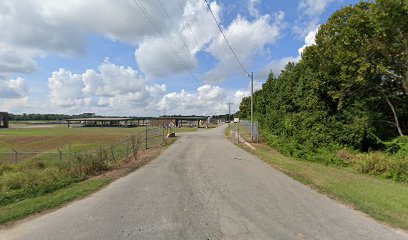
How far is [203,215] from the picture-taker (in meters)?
6.22

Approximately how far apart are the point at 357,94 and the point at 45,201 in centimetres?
1909

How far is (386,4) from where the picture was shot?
14.5 metres

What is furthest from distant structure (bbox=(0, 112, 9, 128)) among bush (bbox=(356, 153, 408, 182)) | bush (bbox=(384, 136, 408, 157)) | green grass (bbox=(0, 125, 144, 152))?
bush (bbox=(384, 136, 408, 157))

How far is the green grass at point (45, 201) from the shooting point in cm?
634

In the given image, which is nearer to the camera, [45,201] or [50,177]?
[45,201]

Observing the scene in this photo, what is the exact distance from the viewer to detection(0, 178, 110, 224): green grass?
6.34 m

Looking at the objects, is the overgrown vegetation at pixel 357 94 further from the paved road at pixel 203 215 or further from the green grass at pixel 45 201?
the green grass at pixel 45 201

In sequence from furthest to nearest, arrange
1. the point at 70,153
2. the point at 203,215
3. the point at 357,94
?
the point at 357,94 < the point at 70,153 < the point at 203,215

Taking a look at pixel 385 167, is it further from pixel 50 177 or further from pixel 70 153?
pixel 70 153

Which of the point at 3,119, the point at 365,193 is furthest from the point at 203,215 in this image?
the point at 3,119

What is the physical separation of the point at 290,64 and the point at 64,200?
28.1 meters

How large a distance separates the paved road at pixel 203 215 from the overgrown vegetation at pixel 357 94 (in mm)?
7260

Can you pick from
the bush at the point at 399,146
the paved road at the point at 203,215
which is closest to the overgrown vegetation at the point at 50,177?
the paved road at the point at 203,215

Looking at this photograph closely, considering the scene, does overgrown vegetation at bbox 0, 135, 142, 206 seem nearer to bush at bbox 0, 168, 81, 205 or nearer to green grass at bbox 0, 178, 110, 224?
bush at bbox 0, 168, 81, 205
